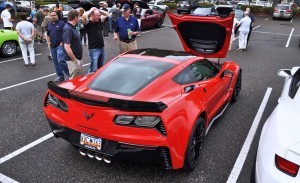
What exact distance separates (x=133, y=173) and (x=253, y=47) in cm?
1151

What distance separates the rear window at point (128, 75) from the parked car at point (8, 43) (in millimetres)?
7558

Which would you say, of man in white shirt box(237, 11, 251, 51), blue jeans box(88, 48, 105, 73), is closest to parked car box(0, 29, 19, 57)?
blue jeans box(88, 48, 105, 73)

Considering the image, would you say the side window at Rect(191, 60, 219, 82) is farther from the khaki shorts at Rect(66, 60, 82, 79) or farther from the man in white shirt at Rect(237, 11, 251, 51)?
the man in white shirt at Rect(237, 11, 251, 51)

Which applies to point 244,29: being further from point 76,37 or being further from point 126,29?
point 76,37

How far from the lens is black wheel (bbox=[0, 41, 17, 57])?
399 inches

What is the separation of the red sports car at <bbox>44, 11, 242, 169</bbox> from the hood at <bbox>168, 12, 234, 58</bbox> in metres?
1.34

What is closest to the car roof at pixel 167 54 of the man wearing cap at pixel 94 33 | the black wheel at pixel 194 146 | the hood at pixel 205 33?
the black wheel at pixel 194 146

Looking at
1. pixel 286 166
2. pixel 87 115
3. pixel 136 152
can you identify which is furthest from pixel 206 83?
pixel 286 166

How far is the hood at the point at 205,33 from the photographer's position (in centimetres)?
560

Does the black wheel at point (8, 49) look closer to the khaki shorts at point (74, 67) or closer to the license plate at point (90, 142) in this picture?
the khaki shorts at point (74, 67)

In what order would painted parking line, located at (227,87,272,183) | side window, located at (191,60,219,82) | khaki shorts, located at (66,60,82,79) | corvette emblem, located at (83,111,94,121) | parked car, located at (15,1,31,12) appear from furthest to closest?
parked car, located at (15,1,31,12)
khaki shorts, located at (66,60,82,79)
side window, located at (191,60,219,82)
painted parking line, located at (227,87,272,183)
corvette emblem, located at (83,111,94,121)

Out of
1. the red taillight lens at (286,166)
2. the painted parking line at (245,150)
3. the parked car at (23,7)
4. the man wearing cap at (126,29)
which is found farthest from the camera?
the parked car at (23,7)

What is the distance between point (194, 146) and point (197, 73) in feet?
3.78

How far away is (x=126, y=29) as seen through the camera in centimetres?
739
